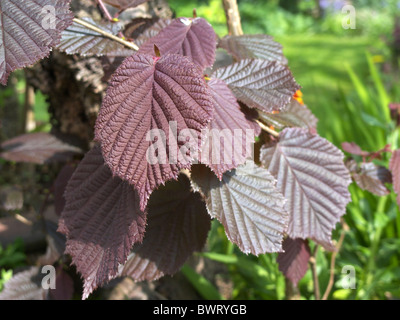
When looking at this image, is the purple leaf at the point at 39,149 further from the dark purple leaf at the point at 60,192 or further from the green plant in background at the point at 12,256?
the green plant in background at the point at 12,256

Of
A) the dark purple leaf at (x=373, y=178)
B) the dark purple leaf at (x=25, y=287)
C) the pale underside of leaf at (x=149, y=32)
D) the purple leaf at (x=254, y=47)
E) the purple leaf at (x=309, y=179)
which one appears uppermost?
the pale underside of leaf at (x=149, y=32)

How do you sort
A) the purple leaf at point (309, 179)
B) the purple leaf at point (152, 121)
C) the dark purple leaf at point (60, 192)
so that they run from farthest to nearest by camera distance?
the dark purple leaf at point (60, 192), the purple leaf at point (309, 179), the purple leaf at point (152, 121)

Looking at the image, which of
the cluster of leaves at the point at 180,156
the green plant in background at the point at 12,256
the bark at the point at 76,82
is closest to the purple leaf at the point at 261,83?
the cluster of leaves at the point at 180,156

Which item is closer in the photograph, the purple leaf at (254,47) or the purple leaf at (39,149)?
the purple leaf at (254,47)

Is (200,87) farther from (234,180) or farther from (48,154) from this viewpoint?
(48,154)

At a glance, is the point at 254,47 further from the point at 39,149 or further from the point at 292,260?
the point at 39,149

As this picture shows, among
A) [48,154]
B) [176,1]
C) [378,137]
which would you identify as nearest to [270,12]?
[176,1]

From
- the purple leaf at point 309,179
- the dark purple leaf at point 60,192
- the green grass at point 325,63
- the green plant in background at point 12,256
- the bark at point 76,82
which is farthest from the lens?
the green grass at point 325,63
